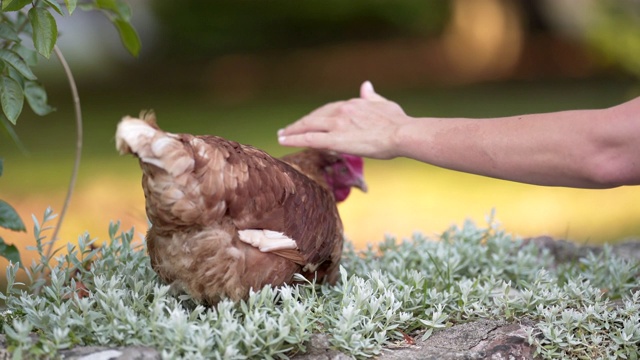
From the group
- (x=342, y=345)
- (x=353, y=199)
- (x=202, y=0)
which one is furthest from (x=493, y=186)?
(x=202, y=0)

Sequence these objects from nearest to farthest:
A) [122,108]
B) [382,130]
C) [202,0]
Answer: [382,130]
[122,108]
[202,0]

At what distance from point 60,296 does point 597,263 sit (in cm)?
224

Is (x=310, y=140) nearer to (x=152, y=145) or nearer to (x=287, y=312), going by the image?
(x=287, y=312)

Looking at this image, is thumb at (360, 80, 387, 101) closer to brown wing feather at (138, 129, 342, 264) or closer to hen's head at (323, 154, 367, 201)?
hen's head at (323, 154, 367, 201)

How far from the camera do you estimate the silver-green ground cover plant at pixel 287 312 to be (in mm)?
2367

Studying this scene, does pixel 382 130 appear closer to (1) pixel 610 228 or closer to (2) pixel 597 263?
(2) pixel 597 263

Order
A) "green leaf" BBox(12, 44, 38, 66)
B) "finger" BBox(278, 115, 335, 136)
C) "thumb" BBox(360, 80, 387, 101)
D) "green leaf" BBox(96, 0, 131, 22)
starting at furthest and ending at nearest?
"thumb" BBox(360, 80, 387, 101) → "finger" BBox(278, 115, 335, 136) → "green leaf" BBox(12, 44, 38, 66) → "green leaf" BBox(96, 0, 131, 22)

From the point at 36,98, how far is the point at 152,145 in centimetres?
97

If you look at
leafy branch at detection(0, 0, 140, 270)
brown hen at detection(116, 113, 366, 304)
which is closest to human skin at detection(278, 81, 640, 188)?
brown hen at detection(116, 113, 366, 304)

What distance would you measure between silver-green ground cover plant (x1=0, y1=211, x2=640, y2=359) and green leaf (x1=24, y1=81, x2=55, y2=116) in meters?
0.40

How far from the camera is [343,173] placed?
3.48 metres

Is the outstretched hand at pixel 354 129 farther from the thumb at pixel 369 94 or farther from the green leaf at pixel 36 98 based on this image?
the green leaf at pixel 36 98

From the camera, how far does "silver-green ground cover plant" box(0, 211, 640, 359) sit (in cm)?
237

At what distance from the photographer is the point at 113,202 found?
279 inches
